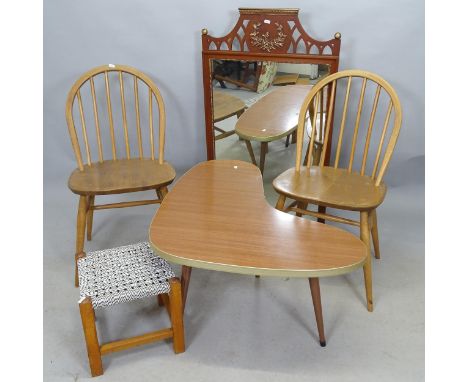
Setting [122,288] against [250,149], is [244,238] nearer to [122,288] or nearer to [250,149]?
[122,288]

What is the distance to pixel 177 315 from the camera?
175cm

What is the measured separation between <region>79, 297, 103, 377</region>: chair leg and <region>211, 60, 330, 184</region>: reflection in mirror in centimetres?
121

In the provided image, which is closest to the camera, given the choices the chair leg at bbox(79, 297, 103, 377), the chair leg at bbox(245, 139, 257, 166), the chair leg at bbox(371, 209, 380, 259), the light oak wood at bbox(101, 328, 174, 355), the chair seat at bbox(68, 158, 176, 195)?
the chair leg at bbox(79, 297, 103, 377)

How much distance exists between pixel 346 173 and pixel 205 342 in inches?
40.2

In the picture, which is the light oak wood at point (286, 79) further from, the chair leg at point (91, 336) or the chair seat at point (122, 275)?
the chair leg at point (91, 336)

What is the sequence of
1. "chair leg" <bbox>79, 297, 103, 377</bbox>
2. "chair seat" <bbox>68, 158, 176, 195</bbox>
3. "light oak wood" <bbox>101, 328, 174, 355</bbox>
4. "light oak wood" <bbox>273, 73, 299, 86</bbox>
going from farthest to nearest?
"light oak wood" <bbox>273, 73, 299, 86</bbox>, "chair seat" <bbox>68, 158, 176, 195</bbox>, "light oak wood" <bbox>101, 328, 174, 355</bbox>, "chair leg" <bbox>79, 297, 103, 377</bbox>

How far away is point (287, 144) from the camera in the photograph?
2402 millimetres

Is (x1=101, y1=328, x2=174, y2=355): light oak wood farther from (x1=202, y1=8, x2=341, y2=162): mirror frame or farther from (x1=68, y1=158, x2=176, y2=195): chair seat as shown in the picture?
(x1=202, y1=8, x2=341, y2=162): mirror frame

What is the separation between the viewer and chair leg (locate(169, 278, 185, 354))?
5.59 feet

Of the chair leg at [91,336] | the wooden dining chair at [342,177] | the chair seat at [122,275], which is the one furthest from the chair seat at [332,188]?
the chair leg at [91,336]

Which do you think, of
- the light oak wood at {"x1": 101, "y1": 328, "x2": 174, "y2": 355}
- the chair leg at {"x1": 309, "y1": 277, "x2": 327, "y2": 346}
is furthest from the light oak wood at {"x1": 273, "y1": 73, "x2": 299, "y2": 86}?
the light oak wood at {"x1": 101, "y1": 328, "x2": 174, "y2": 355}

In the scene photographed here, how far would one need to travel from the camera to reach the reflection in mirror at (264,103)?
2.38 meters

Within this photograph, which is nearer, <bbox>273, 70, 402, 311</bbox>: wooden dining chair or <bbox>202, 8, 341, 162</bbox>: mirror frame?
<bbox>273, 70, 402, 311</bbox>: wooden dining chair

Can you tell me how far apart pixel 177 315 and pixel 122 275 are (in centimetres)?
26
